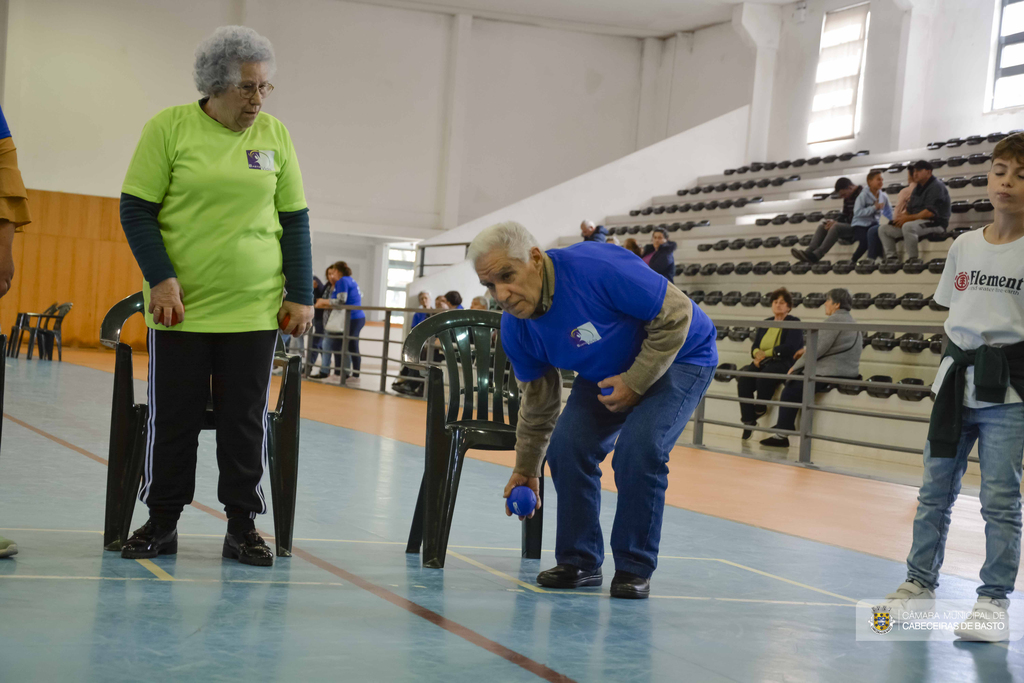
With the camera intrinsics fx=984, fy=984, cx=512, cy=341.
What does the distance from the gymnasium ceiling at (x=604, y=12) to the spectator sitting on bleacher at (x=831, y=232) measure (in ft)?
25.2

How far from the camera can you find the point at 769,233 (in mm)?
12164

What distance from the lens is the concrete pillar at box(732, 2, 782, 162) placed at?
1659cm

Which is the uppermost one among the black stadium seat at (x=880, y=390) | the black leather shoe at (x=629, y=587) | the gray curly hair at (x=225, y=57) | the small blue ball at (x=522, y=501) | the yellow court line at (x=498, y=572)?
the gray curly hair at (x=225, y=57)

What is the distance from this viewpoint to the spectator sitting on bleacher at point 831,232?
32.6 feet

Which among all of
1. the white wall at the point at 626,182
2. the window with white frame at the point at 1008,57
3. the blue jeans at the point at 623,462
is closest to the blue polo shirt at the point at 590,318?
the blue jeans at the point at 623,462

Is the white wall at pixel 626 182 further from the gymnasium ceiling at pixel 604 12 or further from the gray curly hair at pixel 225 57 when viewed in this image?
the gray curly hair at pixel 225 57

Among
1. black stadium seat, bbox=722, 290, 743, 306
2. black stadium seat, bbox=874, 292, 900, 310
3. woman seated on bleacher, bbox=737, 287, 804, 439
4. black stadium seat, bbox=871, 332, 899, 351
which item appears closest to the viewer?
woman seated on bleacher, bbox=737, 287, 804, 439

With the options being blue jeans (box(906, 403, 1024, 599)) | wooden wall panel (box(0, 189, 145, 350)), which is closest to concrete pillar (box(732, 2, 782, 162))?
wooden wall panel (box(0, 189, 145, 350))

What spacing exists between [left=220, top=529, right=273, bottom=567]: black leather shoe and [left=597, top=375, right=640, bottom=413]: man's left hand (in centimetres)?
99

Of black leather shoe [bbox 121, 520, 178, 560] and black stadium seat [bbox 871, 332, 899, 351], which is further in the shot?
black stadium seat [bbox 871, 332, 899, 351]

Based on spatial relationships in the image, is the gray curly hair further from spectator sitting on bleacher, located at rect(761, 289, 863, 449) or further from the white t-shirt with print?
spectator sitting on bleacher, located at rect(761, 289, 863, 449)

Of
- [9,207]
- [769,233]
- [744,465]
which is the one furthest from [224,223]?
[769,233]

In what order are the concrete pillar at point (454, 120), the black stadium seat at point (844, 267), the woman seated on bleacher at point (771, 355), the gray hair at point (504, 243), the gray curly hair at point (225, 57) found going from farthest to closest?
the concrete pillar at point (454, 120) → the black stadium seat at point (844, 267) → the woman seated on bleacher at point (771, 355) → the gray curly hair at point (225, 57) → the gray hair at point (504, 243)

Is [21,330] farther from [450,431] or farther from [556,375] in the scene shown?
A: [556,375]
